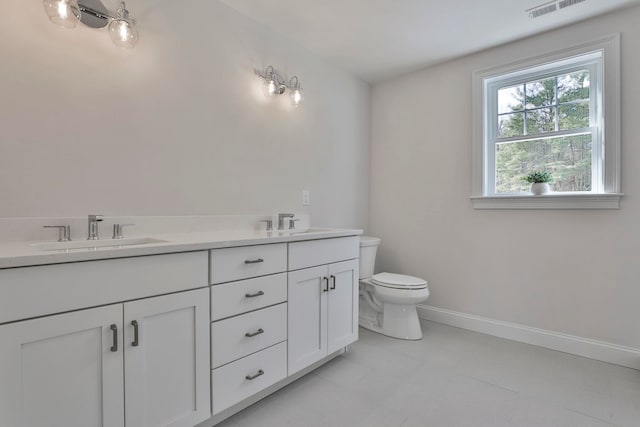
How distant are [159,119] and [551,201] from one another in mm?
2648

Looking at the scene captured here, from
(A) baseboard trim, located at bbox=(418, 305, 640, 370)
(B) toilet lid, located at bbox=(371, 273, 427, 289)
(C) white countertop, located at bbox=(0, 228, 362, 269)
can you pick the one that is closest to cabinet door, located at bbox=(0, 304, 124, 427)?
(C) white countertop, located at bbox=(0, 228, 362, 269)

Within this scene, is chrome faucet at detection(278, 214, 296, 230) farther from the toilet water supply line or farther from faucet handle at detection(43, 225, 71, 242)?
faucet handle at detection(43, 225, 71, 242)

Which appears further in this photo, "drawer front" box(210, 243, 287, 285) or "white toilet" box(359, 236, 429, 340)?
"white toilet" box(359, 236, 429, 340)

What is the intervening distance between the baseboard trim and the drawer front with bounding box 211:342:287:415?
67.5 inches

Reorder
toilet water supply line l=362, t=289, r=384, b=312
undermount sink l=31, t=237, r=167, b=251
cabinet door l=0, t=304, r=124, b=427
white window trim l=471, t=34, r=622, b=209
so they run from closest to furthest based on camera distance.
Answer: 1. cabinet door l=0, t=304, r=124, b=427
2. undermount sink l=31, t=237, r=167, b=251
3. white window trim l=471, t=34, r=622, b=209
4. toilet water supply line l=362, t=289, r=384, b=312

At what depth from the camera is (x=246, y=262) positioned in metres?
1.50

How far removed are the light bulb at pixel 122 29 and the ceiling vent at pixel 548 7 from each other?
235cm

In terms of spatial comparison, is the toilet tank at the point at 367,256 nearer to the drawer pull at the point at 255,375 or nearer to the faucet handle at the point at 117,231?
the drawer pull at the point at 255,375

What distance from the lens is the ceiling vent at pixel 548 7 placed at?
1952mm

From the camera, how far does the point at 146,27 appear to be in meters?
1.68

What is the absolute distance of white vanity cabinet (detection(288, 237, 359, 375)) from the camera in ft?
5.73

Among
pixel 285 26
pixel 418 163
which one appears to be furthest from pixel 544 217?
pixel 285 26

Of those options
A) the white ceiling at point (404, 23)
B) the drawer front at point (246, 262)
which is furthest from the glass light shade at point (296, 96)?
the drawer front at point (246, 262)

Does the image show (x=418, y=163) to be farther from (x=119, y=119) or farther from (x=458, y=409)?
(x=119, y=119)
